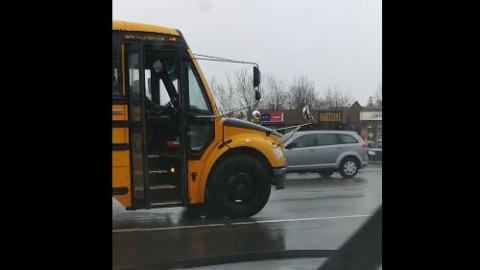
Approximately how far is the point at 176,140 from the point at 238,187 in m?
1.11

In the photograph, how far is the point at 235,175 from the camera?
6.82 metres

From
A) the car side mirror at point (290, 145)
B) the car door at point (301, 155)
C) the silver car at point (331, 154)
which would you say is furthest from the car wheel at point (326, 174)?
the car side mirror at point (290, 145)

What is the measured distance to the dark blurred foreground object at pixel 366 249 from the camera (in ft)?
8.48

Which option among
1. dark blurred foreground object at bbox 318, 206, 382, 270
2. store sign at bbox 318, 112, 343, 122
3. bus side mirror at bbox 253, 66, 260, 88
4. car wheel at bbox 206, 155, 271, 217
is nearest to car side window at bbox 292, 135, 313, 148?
store sign at bbox 318, 112, 343, 122

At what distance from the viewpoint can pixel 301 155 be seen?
10.6 meters

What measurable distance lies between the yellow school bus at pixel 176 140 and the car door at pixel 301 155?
2.93m

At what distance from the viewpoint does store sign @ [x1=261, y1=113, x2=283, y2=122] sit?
7270mm

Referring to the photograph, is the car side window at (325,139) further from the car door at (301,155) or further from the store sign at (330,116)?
the store sign at (330,116)

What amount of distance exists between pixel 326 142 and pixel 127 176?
19.7 ft

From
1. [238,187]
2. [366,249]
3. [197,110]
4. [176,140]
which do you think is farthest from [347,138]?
[366,249]
